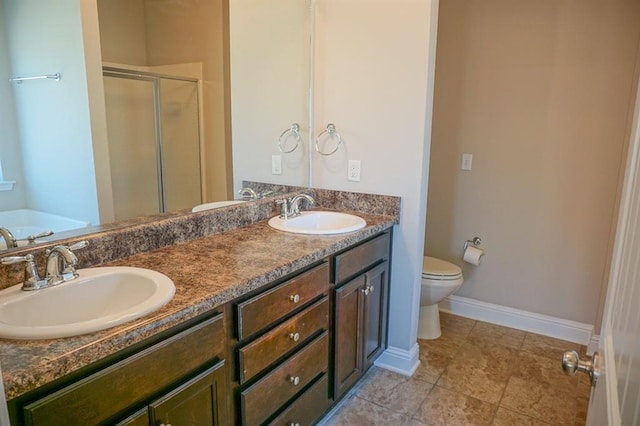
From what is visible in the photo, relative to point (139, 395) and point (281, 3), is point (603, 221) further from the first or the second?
point (139, 395)

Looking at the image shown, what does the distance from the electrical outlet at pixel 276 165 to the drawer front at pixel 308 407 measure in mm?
1143

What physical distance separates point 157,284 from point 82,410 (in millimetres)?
382

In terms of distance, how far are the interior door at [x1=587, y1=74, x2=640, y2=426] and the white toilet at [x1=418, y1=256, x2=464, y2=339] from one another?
66.5 inches

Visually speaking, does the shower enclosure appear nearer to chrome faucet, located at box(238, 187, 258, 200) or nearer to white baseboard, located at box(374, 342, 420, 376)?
chrome faucet, located at box(238, 187, 258, 200)

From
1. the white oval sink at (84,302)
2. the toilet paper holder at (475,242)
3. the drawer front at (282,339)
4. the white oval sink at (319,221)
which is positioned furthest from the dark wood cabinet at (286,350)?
the toilet paper holder at (475,242)

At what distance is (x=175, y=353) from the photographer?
1.08 metres

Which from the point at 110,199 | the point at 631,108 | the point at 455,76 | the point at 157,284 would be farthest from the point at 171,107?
the point at 631,108

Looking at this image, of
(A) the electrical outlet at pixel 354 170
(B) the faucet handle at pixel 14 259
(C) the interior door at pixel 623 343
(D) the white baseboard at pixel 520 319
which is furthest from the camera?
(D) the white baseboard at pixel 520 319

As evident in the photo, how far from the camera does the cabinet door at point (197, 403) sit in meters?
1.06

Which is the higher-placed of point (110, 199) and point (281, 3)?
point (281, 3)

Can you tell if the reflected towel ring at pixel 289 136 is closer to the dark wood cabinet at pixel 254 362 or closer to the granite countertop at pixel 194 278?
Result: the granite countertop at pixel 194 278

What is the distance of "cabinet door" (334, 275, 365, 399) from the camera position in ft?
6.02

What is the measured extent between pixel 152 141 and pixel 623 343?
1.54 m

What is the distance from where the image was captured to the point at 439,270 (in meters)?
2.66
